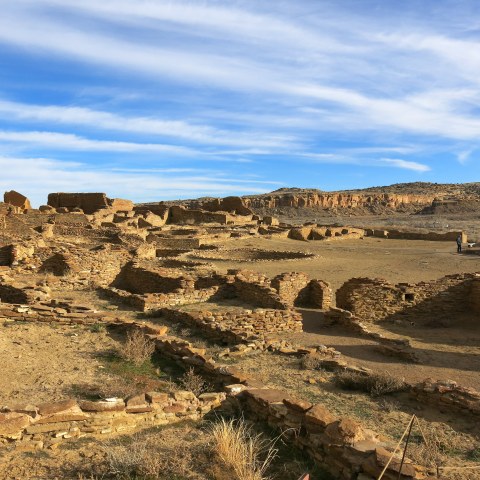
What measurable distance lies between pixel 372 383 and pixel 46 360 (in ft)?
16.8

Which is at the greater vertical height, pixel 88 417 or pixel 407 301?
pixel 407 301

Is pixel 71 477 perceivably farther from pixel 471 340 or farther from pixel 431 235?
pixel 431 235

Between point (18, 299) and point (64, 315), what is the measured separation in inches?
79.9

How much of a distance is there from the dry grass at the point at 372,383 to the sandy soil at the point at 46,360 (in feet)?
12.4

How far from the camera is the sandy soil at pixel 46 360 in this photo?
6.37 metres

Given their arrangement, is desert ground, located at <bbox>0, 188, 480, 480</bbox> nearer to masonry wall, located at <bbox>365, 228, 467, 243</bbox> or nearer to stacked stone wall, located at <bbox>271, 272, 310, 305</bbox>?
stacked stone wall, located at <bbox>271, 272, 310, 305</bbox>

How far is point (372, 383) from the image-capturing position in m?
7.55

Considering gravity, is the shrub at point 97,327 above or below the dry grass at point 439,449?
above

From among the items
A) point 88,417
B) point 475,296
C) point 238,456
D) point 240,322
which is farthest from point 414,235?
point 238,456

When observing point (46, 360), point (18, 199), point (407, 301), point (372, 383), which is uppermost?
point (18, 199)

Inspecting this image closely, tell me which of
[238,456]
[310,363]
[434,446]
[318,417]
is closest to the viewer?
[238,456]

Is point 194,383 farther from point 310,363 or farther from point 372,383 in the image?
point 372,383

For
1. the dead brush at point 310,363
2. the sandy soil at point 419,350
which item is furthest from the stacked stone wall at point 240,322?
the dead brush at point 310,363

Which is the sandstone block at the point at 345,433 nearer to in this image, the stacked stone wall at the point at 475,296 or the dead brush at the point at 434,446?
the dead brush at the point at 434,446
